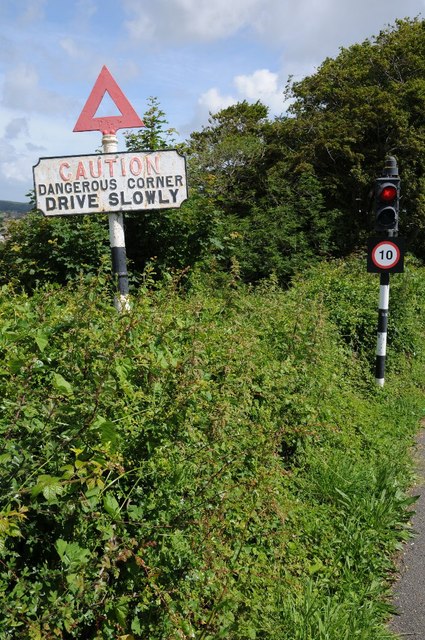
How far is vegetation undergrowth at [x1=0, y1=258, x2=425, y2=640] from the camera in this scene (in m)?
2.34

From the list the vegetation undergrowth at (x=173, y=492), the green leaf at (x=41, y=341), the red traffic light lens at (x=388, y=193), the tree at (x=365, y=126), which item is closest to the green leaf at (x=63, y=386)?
the vegetation undergrowth at (x=173, y=492)

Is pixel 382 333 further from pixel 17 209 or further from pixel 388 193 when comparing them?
pixel 17 209

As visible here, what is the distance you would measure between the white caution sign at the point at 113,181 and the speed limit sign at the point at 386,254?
3.12 meters

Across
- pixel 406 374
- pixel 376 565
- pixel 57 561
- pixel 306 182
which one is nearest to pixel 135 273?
pixel 406 374

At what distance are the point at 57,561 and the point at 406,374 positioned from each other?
22.0 ft

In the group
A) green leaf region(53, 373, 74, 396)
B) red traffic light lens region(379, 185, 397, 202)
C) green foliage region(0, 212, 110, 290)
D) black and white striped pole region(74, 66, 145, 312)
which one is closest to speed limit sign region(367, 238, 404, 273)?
red traffic light lens region(379, 185, 397, 202)

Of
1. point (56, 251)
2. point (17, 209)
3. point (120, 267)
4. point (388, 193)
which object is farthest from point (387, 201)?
point (17, 209)

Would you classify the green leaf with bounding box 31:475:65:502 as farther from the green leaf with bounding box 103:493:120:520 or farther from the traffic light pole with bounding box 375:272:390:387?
the traffic light pole with bounding box 375:272:390:387

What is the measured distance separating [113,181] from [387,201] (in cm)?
357

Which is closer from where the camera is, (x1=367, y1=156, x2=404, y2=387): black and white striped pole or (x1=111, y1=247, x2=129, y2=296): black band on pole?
(x1=111, y1=247, x2=129, y2=296): black band on pole

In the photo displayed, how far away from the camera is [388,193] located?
7180 millimetres

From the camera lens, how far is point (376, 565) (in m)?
3.88

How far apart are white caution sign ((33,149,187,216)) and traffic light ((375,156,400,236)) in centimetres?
302

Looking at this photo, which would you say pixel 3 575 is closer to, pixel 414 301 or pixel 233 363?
pixel 233 363
